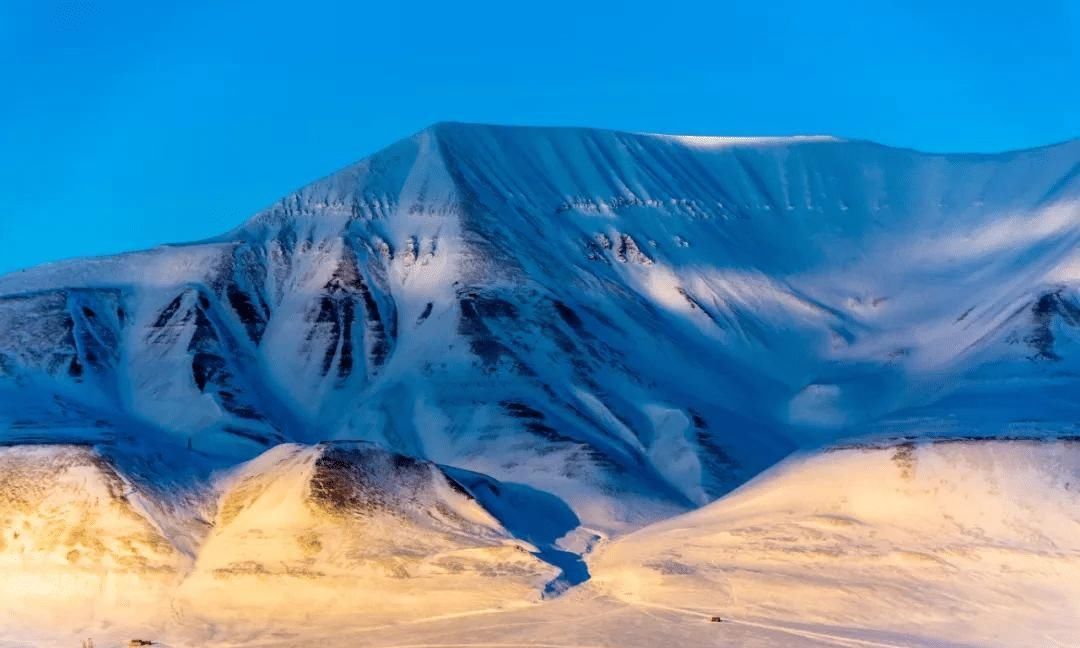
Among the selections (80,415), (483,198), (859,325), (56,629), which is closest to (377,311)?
(483,198)

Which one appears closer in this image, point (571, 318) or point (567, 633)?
point (567, 633)

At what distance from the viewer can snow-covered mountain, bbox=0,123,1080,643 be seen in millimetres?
63750

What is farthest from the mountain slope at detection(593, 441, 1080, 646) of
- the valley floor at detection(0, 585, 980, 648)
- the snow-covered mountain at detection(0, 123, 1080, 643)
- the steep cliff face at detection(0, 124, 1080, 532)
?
the steep cliff face at detection(0, 124, 1080, 532)

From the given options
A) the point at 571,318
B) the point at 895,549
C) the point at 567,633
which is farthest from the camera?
the point at 571,318

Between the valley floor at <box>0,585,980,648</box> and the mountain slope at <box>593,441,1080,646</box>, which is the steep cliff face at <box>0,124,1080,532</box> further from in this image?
the valley floor at <box>0,585,980,648</box>

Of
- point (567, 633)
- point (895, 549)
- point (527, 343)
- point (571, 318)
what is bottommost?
point (567, 633)

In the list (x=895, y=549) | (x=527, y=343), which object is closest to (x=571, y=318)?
(x=527, y=343)

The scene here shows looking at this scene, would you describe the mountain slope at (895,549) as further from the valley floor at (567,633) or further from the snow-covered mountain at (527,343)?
the snow-covered mountain at (527,343)

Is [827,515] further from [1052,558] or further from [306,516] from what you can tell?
[306,516]

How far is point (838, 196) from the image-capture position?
132m

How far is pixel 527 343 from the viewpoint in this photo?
95.6m

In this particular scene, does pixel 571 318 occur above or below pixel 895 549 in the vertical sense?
above

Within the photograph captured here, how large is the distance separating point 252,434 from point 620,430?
20.1m

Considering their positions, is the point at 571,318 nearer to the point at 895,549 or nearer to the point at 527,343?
the point at 527,343
